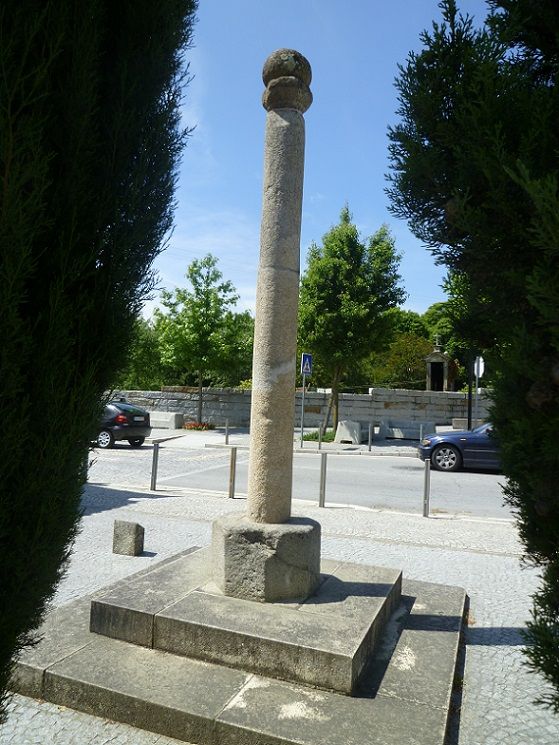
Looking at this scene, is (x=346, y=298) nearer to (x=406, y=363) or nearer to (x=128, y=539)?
(x=128, y=539)

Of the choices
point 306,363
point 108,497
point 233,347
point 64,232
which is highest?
point 233,347

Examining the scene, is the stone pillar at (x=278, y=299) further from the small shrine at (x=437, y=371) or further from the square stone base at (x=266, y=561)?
the small shrine at (x=437, y=371)

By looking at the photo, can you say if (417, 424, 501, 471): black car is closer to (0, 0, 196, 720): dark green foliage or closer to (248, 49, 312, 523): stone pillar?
(248, 49, 312, 523): stone pillar

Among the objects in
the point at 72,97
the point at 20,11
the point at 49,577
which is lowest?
the point at 49,577

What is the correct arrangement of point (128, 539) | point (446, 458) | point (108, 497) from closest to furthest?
point (128, 539)
point (108, 497)
point (446, 458)

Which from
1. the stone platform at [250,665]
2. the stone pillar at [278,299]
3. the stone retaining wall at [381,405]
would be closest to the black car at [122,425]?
the stone retaining wall at [381,405]

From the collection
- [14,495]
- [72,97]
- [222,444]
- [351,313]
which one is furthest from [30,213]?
[351,313]

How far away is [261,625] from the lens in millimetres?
3707

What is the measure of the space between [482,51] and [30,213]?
90.1 inches

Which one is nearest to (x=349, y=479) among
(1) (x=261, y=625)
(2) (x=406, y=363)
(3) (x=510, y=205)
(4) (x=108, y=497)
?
(4) (x=108, y=497)

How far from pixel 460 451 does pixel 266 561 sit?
11265 millimetres

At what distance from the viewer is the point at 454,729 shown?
3.29 metres

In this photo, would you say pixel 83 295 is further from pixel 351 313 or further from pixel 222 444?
pixel 351 313

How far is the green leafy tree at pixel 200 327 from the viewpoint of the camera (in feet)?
86.6
